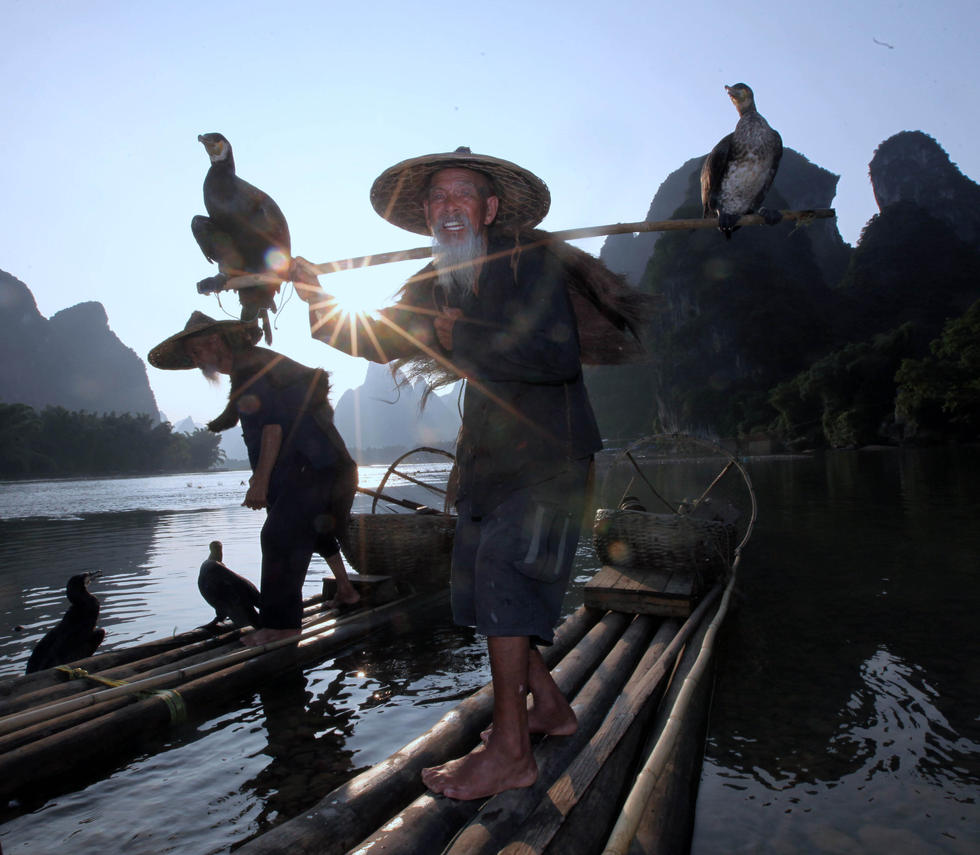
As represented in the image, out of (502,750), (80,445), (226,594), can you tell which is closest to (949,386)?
(226,594)

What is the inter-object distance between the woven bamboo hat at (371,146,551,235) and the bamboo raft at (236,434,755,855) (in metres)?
1.88

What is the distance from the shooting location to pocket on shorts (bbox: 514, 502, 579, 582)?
2072 mm

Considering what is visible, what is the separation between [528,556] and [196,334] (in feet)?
10.2

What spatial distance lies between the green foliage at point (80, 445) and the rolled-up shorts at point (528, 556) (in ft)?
271

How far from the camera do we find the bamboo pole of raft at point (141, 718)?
8.49 ft

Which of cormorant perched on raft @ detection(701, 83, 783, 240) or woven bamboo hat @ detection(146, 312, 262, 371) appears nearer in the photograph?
woven bamboo hat @ detection(146, 312, 262, 371)

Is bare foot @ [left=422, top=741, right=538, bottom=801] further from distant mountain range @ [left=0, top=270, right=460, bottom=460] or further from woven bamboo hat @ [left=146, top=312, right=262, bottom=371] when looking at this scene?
distant mountain range @ [left=0, top=270, right=460, bottom=460]

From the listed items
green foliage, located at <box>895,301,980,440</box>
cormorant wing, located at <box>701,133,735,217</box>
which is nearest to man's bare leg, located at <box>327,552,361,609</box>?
cormorant wing, located at <box>701,133,735,217</box>

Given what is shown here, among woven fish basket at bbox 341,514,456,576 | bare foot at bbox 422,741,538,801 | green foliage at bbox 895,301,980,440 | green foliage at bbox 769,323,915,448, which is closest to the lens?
bare foot at bbox 422,741,538,801

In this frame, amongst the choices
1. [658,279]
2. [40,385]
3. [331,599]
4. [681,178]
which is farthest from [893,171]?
[40,385]

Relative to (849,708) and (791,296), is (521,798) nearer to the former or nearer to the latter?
(849,708)

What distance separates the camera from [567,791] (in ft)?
6.46

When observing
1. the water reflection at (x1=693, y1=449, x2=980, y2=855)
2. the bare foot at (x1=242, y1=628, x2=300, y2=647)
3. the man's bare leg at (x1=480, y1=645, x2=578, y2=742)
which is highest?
the man's bare leg at (x1=480, y1=645, x2=578, y2=742)

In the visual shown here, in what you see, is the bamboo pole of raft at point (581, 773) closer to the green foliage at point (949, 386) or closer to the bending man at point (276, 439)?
the bending man at point (276, 439)
